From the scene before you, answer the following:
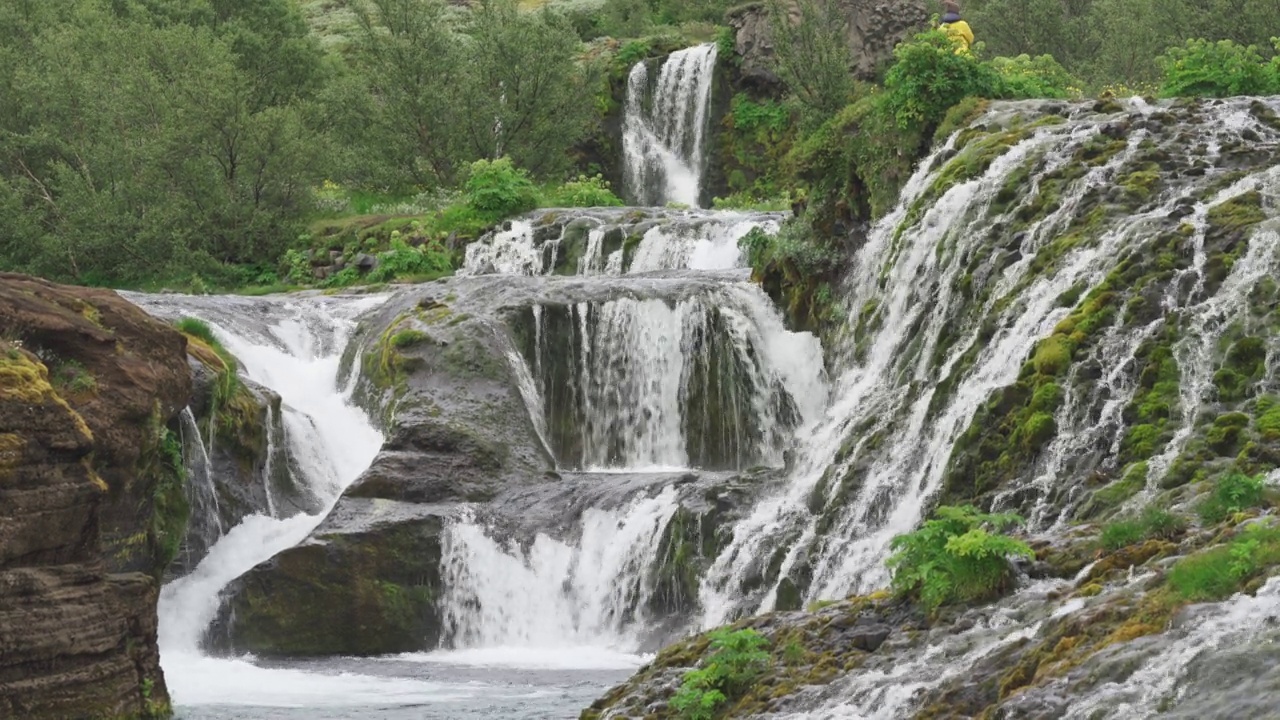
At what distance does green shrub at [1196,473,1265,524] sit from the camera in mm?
9438

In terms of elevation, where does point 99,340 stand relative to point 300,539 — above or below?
above

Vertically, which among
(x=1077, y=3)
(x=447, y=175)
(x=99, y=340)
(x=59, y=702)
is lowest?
(x=59, y=702)

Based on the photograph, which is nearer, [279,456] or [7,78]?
[279,456]

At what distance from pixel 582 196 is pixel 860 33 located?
1070cm

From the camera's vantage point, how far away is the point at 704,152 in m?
42.2

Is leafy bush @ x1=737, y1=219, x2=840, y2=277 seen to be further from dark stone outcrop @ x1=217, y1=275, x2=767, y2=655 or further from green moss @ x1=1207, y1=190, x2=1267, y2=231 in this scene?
green moss @ x1=1207, y1=190, x2=1267, y2=231

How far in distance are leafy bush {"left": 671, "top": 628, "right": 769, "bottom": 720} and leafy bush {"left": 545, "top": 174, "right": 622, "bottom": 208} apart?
2582cm

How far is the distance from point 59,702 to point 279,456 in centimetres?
898

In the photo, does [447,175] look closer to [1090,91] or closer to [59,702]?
[1090,91]

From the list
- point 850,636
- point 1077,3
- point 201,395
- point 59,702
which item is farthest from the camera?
→ point 1077,3

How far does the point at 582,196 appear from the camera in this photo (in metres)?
36.5

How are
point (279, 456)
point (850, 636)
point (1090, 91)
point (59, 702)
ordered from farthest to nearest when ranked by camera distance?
point (1090, 91) → point (279, 456) → point (59, 702) → point (850, 636)

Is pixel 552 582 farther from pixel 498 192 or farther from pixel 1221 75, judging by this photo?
pixel 498 192

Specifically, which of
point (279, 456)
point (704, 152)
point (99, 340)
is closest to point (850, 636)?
point (99, 340)
